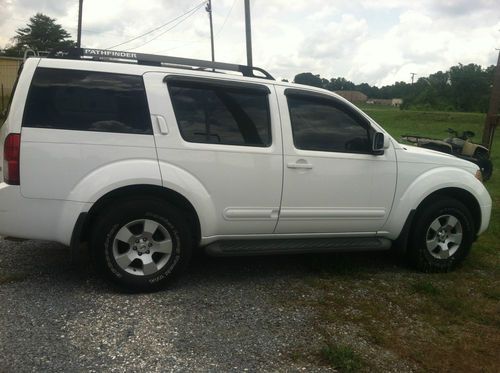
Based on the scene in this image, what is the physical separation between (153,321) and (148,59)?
223cm

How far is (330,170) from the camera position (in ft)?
15.2

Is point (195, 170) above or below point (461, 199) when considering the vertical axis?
above

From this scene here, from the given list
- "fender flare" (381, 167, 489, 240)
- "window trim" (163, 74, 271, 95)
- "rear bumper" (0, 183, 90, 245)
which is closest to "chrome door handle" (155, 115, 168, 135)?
"window trim" (163, 74, 271, 95)

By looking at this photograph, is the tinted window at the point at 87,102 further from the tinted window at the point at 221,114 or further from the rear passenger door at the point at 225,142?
the tinted window at the point at 221,114

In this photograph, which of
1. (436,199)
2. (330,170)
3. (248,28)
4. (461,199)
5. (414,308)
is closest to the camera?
(414,308)

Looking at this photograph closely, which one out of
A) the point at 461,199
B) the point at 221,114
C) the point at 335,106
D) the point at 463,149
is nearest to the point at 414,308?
the point at 461,199

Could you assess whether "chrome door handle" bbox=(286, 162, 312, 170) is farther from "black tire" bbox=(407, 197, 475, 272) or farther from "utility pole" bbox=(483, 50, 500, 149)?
"utility pole" bbox=(483, 50, 500, 149)

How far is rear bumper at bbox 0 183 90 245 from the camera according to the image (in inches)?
153

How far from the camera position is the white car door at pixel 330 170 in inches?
179

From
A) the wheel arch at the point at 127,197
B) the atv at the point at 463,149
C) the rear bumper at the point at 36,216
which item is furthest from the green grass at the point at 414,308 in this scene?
the atv at the point at 463,149

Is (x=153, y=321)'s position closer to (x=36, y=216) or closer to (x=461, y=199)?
(x=36, y=216)

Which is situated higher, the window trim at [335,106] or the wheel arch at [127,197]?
the window trim at [335,106]

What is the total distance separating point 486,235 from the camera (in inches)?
266

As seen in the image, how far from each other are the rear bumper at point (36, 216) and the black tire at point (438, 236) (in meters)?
3.21
